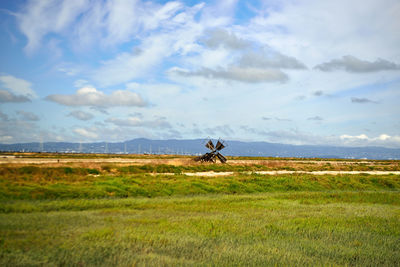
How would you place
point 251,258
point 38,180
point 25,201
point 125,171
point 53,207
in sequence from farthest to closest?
point 125,171, point 38,180, point 25,201, point 53,207, point 251,258

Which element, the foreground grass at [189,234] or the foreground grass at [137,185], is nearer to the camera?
the foreground grass at [189,234]

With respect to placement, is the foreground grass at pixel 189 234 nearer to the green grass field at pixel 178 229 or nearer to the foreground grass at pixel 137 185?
the green grass field at pixel 178 229

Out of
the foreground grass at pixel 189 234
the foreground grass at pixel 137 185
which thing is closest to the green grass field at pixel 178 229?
the foreground grass at pixel 189 234

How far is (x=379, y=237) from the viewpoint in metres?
13.1

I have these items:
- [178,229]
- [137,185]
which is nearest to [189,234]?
[178,229]

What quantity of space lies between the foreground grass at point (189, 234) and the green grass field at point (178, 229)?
31mm

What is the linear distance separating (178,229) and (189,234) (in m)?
0.77

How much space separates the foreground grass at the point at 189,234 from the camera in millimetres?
9469

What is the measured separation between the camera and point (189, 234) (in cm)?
1231

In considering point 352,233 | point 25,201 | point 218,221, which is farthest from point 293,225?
point 25,201

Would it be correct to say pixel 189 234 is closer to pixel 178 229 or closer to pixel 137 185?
pixel 178 229

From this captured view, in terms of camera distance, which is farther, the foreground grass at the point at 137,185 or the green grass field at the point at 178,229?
the foreground grass at the point at 137,185

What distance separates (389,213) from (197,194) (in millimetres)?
12869

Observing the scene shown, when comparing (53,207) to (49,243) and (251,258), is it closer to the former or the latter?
(49,243)
